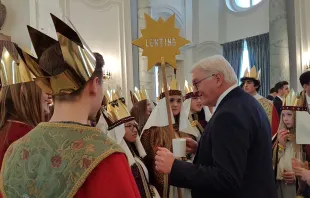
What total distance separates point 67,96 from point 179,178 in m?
0.85

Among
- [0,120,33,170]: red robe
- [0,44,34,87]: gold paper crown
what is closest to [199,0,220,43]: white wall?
[0,44,34,87]: gold paper crown

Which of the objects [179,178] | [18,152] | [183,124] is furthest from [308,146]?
[18,152]

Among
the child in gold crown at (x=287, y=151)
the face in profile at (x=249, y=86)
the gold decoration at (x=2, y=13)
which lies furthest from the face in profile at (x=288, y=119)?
the gold decoration at (x=2, y=13)

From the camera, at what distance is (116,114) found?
2994 millimetres

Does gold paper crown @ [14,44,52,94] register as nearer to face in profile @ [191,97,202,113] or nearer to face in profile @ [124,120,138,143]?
face in profile @ [124,120,138,143]

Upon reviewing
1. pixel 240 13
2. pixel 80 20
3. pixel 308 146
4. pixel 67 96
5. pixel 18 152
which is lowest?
pixel 308 146

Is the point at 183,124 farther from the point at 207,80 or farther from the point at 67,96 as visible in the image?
the point at 67,96

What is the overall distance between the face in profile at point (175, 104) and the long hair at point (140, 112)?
360mm

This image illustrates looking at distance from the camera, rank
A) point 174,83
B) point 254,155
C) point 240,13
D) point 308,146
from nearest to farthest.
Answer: point 254,155 → point 308,146 → point 174,83 → point 240,13

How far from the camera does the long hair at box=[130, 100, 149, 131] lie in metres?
3.69

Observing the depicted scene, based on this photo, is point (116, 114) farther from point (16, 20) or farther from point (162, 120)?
point (16, 20)

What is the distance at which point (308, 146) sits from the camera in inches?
117

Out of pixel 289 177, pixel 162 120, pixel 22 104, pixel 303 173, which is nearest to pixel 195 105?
pixel 162 120

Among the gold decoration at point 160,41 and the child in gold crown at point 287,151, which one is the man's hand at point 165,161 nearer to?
the gold decoration at point 160,41
